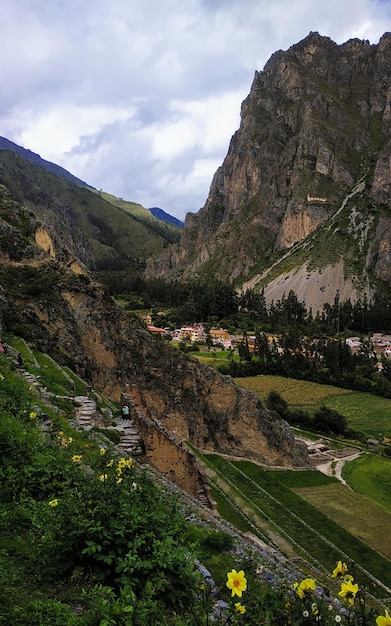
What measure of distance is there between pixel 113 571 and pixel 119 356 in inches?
914

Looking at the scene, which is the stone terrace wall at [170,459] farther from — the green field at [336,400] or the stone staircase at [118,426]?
the green field at [336,400]

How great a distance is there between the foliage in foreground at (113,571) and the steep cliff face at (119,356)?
57.3 ft

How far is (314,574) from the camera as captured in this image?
40.5 feet

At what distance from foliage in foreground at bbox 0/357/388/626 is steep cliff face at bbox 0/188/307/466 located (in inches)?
687

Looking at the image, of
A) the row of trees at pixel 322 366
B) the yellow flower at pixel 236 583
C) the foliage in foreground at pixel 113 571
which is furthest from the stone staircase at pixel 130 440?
the row of trees at pixel 322 366

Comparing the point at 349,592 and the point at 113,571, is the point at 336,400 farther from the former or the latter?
the point at 349,592

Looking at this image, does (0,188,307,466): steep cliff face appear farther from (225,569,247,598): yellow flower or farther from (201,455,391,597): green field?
(225,569,247,598): yellow flower

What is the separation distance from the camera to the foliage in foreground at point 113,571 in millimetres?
4543

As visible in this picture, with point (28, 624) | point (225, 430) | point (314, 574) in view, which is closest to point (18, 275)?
point (225, 430)

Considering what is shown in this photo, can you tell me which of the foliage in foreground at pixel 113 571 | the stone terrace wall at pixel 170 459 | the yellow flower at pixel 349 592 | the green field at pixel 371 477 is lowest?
the green field at pixel 371 477

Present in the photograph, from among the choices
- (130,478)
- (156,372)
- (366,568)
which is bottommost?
(366,568)

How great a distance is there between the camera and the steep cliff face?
2611cm

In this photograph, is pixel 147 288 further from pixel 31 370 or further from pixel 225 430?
pixel 31 370

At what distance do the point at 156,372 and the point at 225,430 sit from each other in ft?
22.6
